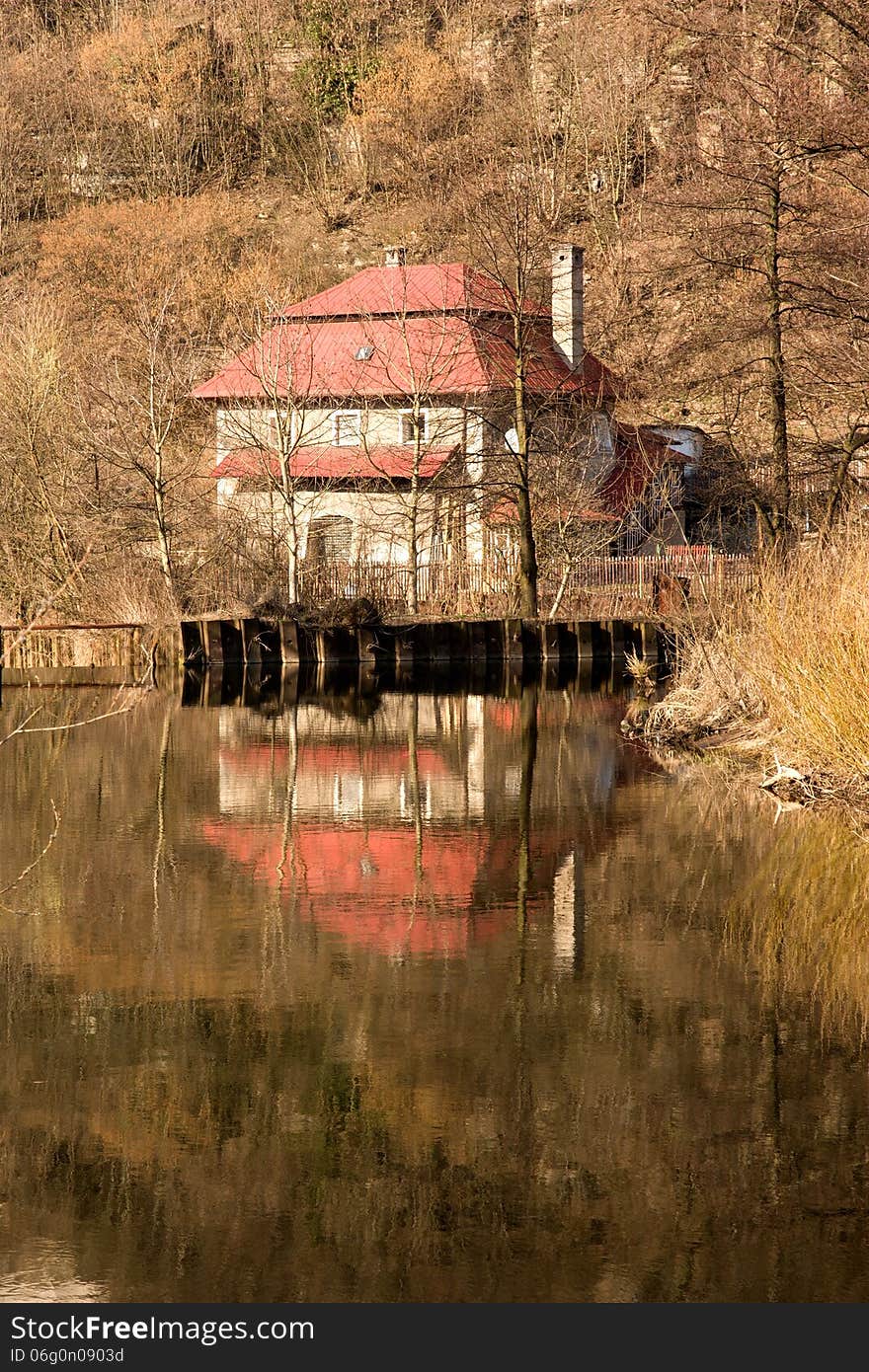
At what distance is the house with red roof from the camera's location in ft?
140

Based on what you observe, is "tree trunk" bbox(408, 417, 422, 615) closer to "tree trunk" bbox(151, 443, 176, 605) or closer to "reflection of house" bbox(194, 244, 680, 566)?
"reflection of house" bbox(194, 244, 680, 566)

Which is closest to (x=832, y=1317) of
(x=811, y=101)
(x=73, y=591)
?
(x=811, y=101)

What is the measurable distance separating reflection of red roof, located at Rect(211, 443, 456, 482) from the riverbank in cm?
2600

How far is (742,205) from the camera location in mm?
32219

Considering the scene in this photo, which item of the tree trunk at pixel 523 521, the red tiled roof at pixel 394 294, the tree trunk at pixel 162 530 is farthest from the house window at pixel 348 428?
the tree trunk at pixel 162 530

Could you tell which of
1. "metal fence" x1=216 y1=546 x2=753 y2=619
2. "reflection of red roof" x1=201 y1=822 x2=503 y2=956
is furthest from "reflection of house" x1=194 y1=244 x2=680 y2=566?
"reflection of red roof" x1=201 y1=822 x2=503 y2=956

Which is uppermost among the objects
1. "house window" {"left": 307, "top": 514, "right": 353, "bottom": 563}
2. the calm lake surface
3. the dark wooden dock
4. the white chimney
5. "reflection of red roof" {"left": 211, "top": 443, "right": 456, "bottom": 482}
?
the white chimney

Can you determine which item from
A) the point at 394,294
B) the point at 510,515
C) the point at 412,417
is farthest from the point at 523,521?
the point at 394,294

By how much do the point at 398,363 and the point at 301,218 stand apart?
3207cm

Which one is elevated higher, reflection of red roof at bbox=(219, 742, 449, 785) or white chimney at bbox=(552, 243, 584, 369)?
white chimney at bbox=(552, 243, 584, 369)

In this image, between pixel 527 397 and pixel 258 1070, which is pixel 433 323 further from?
pixel 258 1070

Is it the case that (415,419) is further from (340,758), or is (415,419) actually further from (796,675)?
(796,675)

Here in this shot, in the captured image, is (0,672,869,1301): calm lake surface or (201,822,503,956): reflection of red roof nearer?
(0,672,869,1301): calm lake surface

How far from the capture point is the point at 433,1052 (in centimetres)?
838
